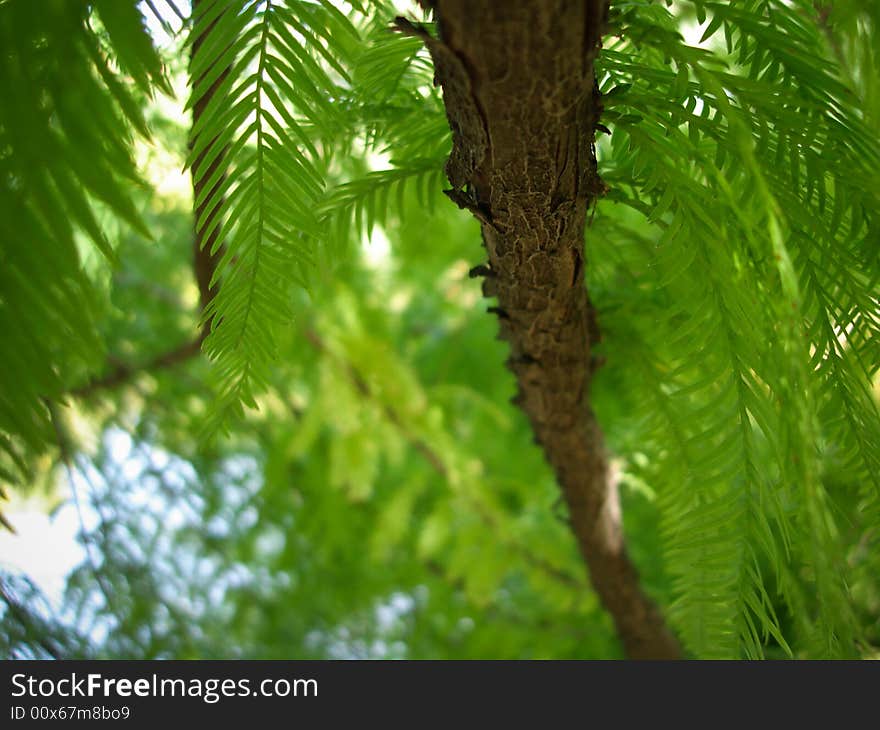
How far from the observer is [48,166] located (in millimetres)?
267

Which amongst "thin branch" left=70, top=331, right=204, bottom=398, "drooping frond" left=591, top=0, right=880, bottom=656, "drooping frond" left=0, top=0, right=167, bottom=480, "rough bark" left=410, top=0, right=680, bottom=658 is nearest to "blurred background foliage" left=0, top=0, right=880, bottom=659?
"thin branch" left=70, top=331, right=204, bottom=398

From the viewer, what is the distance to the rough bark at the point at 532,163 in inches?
11.9

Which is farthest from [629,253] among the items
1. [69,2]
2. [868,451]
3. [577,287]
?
[69,2]

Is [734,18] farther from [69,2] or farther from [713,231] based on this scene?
[69,2]

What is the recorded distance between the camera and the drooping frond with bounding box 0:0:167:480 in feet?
0.86

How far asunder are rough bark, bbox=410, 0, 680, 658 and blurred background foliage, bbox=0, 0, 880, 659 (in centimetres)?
20

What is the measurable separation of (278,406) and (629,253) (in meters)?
0.81

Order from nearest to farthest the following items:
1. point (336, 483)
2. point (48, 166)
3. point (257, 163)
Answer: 1. point (48, 166)
2. point (257, 163)
3. point (336, 483)

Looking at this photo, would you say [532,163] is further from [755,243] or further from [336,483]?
[336,483]

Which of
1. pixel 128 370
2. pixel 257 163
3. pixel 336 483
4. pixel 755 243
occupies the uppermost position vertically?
pixel 128 370

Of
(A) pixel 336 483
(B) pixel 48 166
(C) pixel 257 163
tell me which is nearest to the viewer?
(B) pixel 48 166

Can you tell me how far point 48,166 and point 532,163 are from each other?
0.22m

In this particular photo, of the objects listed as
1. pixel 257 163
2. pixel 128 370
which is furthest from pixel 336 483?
pixel 257 163
